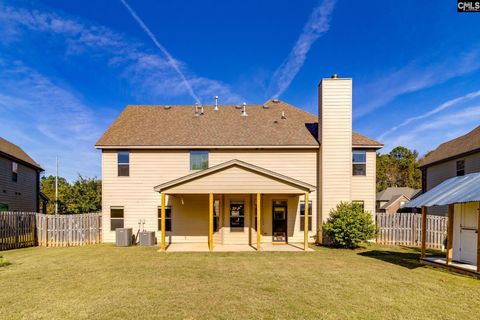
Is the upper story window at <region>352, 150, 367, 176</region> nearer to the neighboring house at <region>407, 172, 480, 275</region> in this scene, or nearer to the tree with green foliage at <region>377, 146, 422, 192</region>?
the neighboring house at <region>407, 172, 480, 275</region>

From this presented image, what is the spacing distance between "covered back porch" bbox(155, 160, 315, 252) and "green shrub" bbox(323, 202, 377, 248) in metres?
1.59

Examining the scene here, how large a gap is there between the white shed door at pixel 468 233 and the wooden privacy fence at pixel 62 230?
17272 mm

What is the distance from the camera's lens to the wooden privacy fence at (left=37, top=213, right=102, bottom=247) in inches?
561

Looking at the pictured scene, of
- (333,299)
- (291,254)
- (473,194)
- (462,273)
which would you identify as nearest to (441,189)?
(473,194)

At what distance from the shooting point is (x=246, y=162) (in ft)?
48.7

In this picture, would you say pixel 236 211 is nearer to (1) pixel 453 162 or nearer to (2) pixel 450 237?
(2) pixel 450 237

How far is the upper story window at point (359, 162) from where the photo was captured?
1532cm

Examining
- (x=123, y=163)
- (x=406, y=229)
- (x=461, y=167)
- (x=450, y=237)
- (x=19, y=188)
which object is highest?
(x=123, y=163)

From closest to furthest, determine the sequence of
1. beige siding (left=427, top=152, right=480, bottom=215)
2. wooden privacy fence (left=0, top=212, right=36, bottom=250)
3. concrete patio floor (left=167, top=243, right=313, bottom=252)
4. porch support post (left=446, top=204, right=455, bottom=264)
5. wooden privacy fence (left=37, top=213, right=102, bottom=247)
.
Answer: porch support post (left=446, top=204, right=455, bottom=264) < concrete patio floor (left=167, top=243, right=313, bottom=252) < wooden privacy fence (left=0, top=212, right=36, bottom=250) < wooden privacy fence (left=37, top=213, right=102, bottom=247) < beige siding (left=427, top=152, right=480, bottom=215)

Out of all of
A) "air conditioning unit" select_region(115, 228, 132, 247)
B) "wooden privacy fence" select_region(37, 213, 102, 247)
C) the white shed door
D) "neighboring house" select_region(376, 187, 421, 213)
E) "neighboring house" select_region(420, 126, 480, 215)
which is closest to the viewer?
the white shed door

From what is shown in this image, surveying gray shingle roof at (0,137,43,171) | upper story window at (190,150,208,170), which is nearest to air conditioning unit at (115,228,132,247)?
upper story window at (190,150,208,170)

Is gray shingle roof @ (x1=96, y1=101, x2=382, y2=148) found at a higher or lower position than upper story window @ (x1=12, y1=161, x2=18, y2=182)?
higher

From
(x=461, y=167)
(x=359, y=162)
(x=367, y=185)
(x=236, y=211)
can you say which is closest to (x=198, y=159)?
(x=236, y=211)

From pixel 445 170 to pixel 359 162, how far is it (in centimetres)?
965
